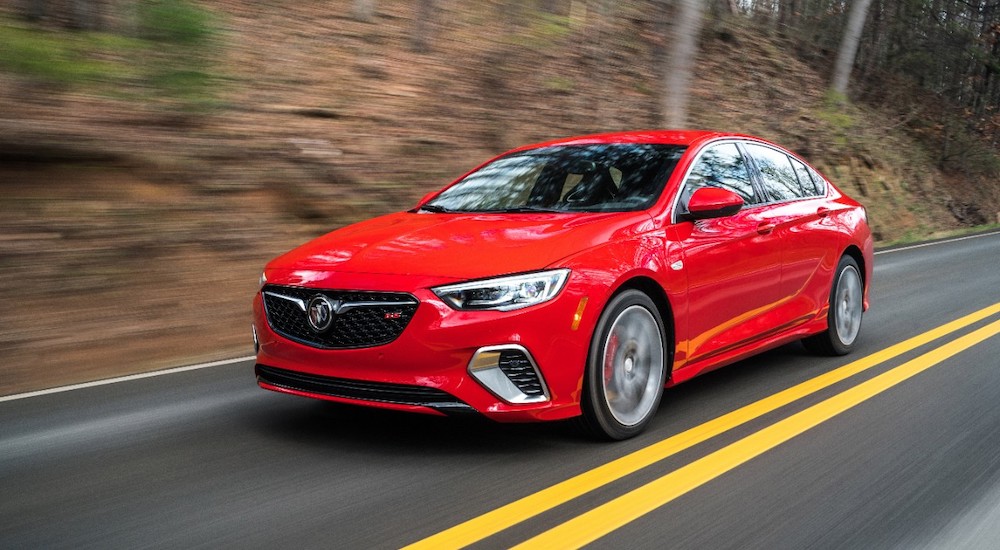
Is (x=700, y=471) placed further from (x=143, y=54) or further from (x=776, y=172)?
(x=143, y=54)

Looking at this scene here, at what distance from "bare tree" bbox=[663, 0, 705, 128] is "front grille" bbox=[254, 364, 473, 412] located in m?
11.6

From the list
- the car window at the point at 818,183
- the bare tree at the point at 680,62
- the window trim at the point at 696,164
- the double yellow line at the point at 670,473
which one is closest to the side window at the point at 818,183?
the car window at the point at 818,183

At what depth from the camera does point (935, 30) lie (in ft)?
104

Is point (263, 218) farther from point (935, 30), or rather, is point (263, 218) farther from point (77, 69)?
point (935, 30)

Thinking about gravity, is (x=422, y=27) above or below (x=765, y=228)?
above

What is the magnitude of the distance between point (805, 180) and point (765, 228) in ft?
4.01

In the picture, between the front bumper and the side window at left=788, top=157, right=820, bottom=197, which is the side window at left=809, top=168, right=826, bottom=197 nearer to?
the side window at left=788, top=157, right=820, bottom=197

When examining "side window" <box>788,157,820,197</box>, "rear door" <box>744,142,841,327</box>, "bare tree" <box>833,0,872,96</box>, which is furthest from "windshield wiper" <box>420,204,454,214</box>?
"bare tree" <box>833,0,872,96</box>

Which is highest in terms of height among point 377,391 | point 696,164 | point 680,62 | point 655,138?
point 680,62

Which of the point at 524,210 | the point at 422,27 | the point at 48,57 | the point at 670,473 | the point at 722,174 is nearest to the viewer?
the point at 670,473

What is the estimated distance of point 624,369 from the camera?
15.9 feet

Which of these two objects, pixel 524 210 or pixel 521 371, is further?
pixel 524 210

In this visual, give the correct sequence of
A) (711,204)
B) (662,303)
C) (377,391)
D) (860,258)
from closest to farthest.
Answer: (377,391), (662,303), (711,204), (860,258)

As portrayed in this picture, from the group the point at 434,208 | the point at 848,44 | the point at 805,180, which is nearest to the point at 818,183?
the point at 805,180
